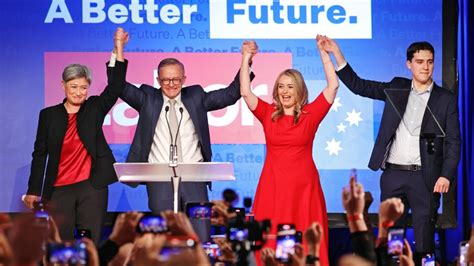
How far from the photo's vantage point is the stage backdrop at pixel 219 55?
26.7ft

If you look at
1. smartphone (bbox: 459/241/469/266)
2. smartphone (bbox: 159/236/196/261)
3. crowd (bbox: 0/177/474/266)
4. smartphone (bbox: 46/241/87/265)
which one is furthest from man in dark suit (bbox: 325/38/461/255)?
smartphone (bbox: 46/241/87/265)

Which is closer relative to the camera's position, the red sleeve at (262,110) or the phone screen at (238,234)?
the phone screen at (238,234)

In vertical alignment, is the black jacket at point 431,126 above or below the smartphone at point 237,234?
above

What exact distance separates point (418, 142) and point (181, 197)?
1.81 meters

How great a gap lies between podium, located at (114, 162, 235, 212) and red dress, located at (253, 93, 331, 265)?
716 mm

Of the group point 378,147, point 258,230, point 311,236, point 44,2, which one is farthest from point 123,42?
point 311,236

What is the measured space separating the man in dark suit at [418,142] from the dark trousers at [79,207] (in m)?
2.00

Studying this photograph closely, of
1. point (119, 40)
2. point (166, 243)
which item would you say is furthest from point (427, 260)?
point (166, 243)

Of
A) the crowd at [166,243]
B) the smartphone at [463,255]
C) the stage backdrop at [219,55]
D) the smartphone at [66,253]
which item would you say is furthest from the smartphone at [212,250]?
the stage backdrop at [219,55]

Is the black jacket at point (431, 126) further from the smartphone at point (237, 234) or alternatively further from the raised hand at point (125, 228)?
the raised hand at point (125, 228)

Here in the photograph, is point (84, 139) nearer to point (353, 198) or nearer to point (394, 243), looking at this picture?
point (394, 243)

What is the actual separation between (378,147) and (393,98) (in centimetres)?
59

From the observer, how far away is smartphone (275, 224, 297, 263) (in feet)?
13.6

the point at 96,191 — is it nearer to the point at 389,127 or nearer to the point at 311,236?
the point at 389,127
